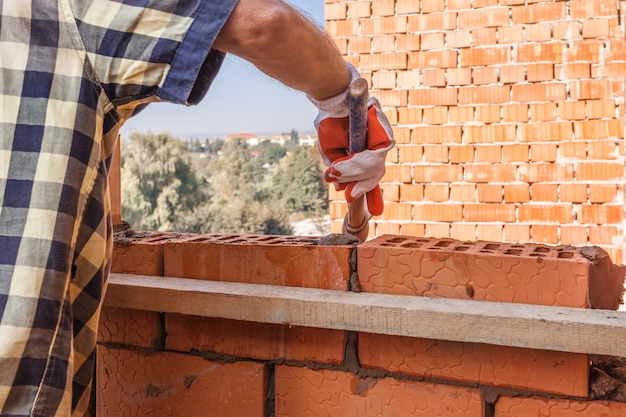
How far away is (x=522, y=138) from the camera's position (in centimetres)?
425

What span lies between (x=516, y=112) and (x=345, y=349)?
3.35 m

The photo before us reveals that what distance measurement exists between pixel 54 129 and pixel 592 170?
394 cm

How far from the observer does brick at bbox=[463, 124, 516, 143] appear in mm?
4277

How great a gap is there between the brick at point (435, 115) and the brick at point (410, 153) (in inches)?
8.2

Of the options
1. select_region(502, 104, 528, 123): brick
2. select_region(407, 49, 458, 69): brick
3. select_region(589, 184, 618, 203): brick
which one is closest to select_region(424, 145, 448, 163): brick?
select_region(502, 104, 528, 123): brick

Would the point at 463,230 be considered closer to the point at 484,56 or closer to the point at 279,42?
the point at 484,56

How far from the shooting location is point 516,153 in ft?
14.0

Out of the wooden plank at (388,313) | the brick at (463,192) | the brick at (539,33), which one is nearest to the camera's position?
the wooden plank at (388,313)

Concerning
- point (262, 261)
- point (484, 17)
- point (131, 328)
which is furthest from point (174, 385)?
point (484, 17)

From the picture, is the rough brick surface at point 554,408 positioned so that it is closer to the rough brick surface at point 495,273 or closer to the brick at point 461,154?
the rough brick surface at point 495,273

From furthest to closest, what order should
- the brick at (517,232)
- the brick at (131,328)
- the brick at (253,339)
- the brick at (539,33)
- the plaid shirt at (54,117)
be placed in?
the brick at (517,232), the brick at (539,33), the brick at (131,328), the brick at (253,339), the plaid shirt at (54,117)

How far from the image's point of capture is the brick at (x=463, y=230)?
14.4 ft

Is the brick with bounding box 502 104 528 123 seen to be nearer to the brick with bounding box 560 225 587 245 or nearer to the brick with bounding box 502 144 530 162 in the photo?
the brick with bounding box 502 144 530 162

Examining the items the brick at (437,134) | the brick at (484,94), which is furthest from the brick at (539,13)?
the brick at (437,134)
